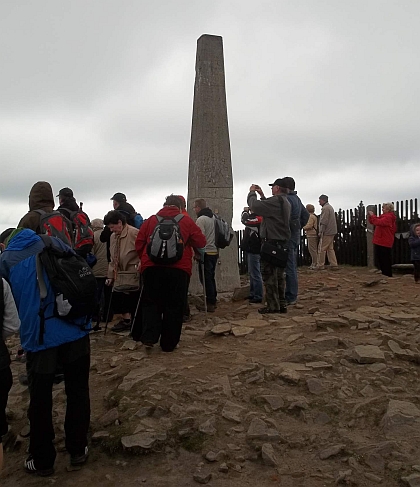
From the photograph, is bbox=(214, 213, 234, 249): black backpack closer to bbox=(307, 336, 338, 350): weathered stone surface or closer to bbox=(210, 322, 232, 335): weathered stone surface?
bbox=(210, 322, 232, 335): weathered stone surface

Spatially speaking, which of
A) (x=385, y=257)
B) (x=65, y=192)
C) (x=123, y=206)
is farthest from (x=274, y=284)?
(x=385, y=257)

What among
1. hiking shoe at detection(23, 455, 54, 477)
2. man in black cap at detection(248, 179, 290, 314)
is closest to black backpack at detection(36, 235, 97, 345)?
hiking shoe at detection(23, 455, 54, 477)

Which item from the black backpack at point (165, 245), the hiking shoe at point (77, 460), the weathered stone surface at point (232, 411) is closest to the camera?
the hiking shoe at point (77, 460)

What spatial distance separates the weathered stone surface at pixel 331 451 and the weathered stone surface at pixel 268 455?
0.32 meters

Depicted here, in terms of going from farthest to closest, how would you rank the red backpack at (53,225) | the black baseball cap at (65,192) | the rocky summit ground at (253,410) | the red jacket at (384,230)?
the red jacket at (384,230)
the black baseball cap at (65,192)
the red backpack at (53,225)
the rocky summit ground at (253,410)

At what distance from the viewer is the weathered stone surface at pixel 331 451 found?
12.6 feet

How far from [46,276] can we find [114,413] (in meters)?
1.44

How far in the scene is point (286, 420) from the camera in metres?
4.38

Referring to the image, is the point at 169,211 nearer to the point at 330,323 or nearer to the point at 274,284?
the point at 274,284

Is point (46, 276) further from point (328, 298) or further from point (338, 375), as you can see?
point (328, 298)

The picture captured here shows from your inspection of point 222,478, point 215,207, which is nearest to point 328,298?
point 215,207

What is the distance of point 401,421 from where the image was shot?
13.7 ft

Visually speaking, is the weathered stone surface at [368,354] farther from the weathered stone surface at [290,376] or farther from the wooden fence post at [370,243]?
the wooden fence post at [370,243]

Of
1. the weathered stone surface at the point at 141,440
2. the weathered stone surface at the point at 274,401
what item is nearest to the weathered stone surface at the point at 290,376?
the weathered stone surface at the point at 274,401
